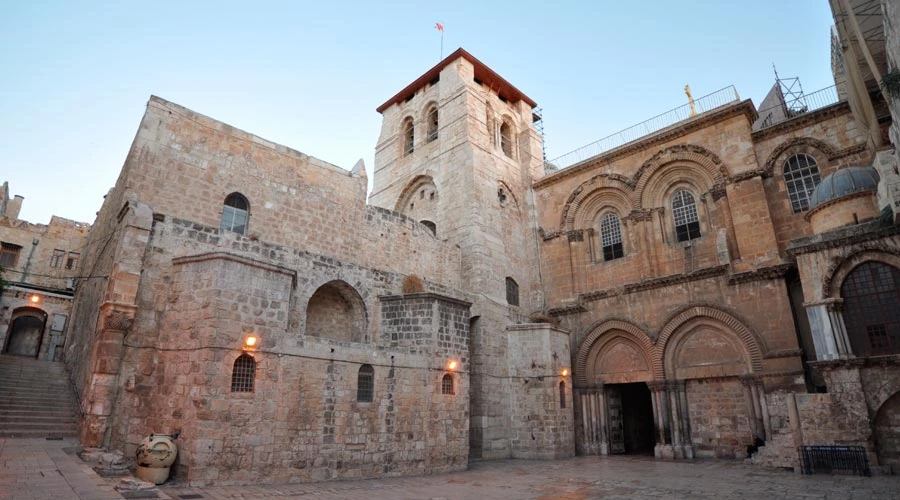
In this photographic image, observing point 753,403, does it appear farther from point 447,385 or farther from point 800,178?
point 447,385

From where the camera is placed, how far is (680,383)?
53.6 ft

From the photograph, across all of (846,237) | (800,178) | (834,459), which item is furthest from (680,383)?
(800,178)

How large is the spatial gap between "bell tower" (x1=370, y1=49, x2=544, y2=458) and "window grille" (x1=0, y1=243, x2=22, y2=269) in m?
20.2

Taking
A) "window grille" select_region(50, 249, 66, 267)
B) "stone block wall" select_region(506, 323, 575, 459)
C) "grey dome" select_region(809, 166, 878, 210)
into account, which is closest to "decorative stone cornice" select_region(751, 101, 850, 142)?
"grey dome" select_region(809, 166, 878, 210)

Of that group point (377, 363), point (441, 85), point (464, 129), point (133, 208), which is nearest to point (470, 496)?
point (377, 363)

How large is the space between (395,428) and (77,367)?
30.0 ft

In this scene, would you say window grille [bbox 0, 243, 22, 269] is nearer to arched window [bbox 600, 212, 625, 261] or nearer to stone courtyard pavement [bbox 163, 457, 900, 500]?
stone courtyard pavement [bbox 163, 457, 900, 500]

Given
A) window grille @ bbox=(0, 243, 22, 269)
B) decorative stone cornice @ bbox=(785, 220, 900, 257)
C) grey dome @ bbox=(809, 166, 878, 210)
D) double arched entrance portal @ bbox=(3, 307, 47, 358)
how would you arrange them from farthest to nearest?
window grille @ bbox=(0, 243, 22, 269) → double arched entrance portal @ bbox=(3, 307, 47, 358) → grey dome @ bbox=(809, 166, 878, 210) → decorative stone cornice @ bbox=(785, 220, 900, 257)

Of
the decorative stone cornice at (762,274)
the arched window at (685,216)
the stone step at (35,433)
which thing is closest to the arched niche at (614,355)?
the decorative stone cornice at (762,274)

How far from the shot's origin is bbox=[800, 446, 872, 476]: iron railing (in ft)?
35.9

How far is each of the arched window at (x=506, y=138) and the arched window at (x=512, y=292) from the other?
6460 millimetres

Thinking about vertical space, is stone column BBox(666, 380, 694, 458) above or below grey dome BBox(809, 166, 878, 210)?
below

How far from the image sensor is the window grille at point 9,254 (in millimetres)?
27047

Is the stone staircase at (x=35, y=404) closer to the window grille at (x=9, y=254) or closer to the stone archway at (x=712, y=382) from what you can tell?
the window grille at (x=9, y=254)
